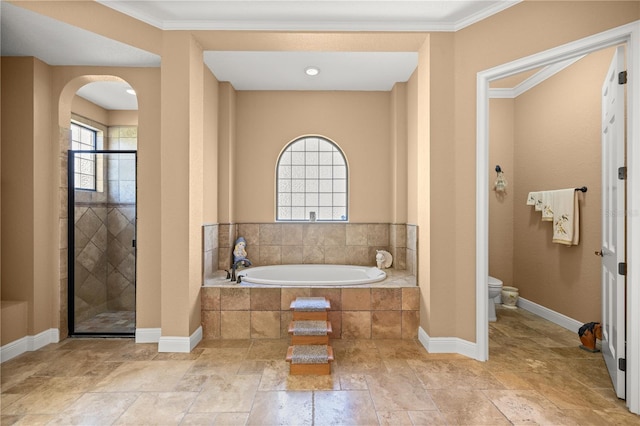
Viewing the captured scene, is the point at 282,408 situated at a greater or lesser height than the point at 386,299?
lesser

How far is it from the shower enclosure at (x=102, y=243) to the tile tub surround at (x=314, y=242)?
4.11 ft

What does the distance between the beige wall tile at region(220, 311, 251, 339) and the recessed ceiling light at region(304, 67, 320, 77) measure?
2.60 m

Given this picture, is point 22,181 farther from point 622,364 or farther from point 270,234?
point 622,364

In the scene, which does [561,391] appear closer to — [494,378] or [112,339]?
[494,378]

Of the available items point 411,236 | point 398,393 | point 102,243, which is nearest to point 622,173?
point 411,236

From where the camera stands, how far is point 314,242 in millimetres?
4320

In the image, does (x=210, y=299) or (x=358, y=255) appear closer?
(x=210, y=299)

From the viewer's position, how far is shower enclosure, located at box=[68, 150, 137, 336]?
3.30 metres

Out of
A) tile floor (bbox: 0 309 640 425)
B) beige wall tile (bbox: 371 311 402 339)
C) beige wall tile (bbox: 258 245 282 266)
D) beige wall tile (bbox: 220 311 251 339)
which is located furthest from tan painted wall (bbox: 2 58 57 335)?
beige wall tile (bbox: 371 311 402 339)

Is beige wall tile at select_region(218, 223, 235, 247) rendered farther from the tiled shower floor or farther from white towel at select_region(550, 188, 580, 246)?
white towel at select_region(550, 188, 580, 246)

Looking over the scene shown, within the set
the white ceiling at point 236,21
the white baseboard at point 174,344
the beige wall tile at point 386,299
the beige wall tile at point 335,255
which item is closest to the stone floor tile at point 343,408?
the beige wall tile at point 386,299

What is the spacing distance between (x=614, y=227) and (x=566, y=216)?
121cm

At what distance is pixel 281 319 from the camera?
319cm

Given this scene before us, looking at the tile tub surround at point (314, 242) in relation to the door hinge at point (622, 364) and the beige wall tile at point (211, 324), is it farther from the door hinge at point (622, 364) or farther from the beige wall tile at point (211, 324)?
the door hinge at point (622, 364)
